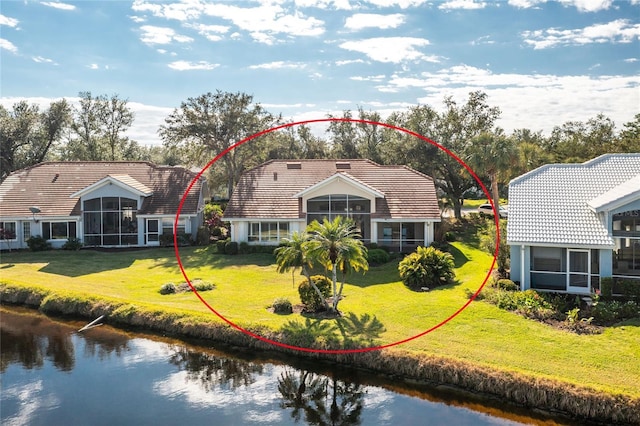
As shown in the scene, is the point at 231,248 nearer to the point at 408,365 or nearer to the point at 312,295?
the point at 312,295

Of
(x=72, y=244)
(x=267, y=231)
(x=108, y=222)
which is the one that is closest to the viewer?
(x=267, y=231)

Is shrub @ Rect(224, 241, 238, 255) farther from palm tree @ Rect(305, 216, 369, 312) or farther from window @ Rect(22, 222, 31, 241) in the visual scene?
palm tree @ Rect(305, 216, 369, 312)

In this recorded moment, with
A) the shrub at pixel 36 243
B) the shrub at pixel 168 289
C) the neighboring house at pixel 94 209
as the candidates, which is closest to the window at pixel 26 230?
the neighboring house at pixel 94 209

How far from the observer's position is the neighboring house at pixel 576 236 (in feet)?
80.8

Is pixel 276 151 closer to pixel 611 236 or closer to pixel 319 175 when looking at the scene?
pixel 319 175

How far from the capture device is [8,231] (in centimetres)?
4031

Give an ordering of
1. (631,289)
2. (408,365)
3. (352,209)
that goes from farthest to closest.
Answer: (352,209)
(631,289)
(408,365)

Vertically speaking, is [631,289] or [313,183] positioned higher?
[313,183]

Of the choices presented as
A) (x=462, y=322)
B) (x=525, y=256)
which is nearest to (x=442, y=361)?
(x=462, y=322)

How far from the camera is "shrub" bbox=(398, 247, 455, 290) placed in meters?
27.8

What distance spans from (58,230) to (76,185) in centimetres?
487

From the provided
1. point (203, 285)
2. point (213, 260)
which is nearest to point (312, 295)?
point (203, 285)

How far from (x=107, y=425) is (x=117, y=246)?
2823cm

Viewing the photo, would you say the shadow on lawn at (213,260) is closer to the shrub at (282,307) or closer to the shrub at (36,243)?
the shrub at (36,243)
